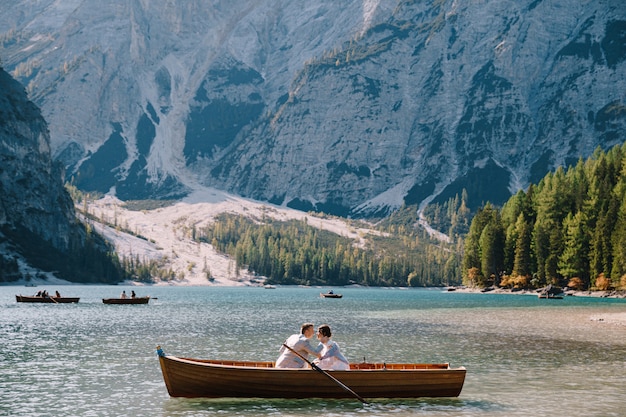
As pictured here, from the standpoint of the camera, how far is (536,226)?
178 metres

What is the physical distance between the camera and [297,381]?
1491 inches

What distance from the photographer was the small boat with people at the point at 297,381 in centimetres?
3738

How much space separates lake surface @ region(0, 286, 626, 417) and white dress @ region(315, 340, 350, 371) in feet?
6.18

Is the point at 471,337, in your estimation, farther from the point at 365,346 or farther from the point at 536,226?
the point at 536,226

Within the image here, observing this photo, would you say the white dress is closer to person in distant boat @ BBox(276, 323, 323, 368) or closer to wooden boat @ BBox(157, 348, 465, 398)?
person in distant boat @ BBox(276, 323, 323, 368)

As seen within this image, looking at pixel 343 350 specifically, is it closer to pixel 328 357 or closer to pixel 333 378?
pixel 328 357

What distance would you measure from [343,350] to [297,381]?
70.0ft

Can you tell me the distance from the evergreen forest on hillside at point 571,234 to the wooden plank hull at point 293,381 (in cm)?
11614

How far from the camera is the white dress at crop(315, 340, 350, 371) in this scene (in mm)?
38125

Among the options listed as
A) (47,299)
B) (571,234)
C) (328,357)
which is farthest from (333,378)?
(571,234)

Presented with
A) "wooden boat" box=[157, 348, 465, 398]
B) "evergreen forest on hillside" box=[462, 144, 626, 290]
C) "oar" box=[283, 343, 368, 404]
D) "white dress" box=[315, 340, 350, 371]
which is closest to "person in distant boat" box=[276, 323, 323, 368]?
"white dress" box=[315, 340, 350, 371]

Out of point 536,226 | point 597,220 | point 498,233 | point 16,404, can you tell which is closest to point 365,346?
point 16,404

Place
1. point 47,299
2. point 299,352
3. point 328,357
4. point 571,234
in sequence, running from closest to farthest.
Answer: point 328,357, point 299,352, point 47,299, point 571,234

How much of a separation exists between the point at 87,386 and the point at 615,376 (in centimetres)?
3334
